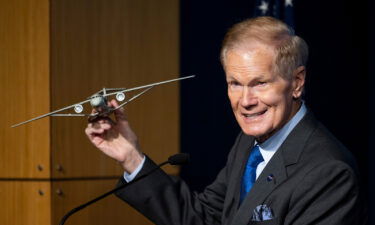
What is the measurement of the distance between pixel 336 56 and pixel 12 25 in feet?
8.45

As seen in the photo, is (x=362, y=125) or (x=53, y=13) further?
(x=362, y=125)

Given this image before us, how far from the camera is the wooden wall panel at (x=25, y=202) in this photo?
369cm

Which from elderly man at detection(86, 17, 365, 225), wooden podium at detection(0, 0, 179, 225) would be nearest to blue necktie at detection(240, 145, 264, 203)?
elderly man at detection(86, 17, 365, 225)

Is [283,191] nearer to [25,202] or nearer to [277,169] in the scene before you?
[277,169]

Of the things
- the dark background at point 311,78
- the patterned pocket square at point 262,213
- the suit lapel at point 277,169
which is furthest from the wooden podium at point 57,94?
the patterned pocket square at point 262,213

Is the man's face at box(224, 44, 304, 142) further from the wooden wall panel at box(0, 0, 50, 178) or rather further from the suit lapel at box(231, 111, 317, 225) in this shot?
the wooden wall panel at box(0, 0, 50, 178)

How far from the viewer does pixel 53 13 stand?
3.66 m

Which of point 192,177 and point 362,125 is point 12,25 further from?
point 362,125

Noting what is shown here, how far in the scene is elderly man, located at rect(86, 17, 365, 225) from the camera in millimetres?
2004

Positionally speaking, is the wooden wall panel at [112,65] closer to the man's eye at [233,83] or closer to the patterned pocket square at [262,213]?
the man's eye at [233,83]

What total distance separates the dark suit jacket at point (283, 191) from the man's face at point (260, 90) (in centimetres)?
9

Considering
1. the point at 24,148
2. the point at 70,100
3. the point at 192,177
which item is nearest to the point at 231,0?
the point at 192,177

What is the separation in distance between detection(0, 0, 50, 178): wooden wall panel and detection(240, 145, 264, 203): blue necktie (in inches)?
64.2

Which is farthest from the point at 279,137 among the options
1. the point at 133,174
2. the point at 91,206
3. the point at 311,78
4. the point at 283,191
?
the point at 311,78
